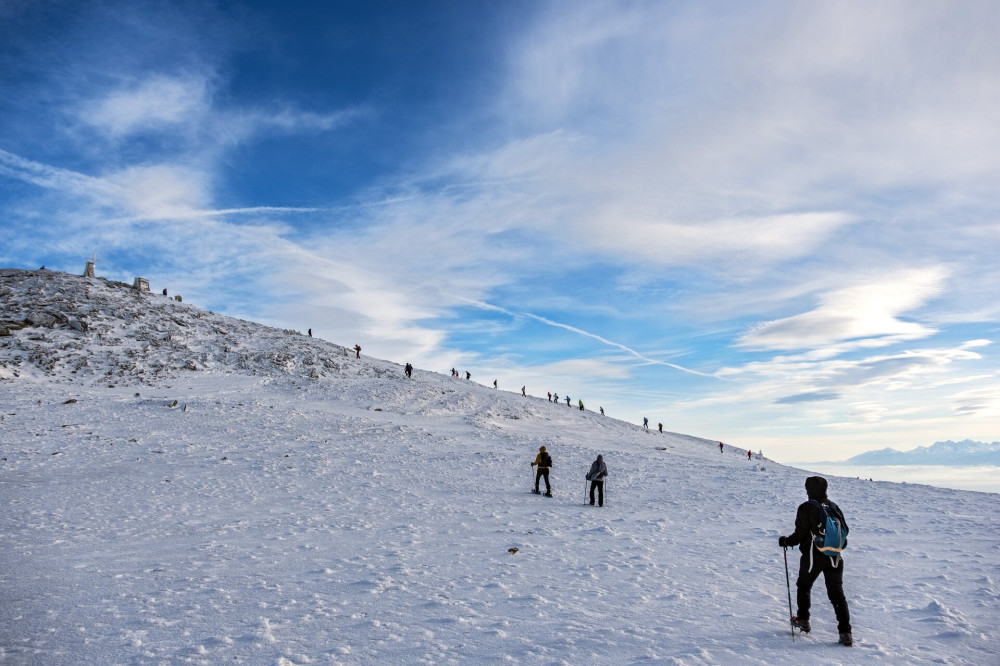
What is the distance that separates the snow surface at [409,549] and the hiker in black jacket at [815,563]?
32 cm

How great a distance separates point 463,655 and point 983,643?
770 centimetres

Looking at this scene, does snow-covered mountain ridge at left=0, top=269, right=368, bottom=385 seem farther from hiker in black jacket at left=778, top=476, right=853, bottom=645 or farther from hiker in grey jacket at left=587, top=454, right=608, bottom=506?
hiker in black jacket at left=778, top=476, right=853, bottom=645

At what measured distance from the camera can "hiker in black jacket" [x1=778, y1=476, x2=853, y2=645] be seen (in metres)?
7.82

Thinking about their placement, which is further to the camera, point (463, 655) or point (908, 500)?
point (908, 500)

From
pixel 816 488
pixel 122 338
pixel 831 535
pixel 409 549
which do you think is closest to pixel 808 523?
pixel 831 535

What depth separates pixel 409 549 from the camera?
1312 cm

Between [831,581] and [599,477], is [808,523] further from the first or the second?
[599,477]

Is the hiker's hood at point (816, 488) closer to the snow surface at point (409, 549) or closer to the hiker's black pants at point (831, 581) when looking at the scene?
the hiker's black pants at point (831, 581)

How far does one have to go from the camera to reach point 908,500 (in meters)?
23.1

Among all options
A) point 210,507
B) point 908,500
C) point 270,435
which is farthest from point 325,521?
point 908,500

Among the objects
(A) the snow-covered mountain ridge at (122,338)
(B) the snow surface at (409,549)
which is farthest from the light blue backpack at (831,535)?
(A) the snow-covered mountain ridge at (122,338)

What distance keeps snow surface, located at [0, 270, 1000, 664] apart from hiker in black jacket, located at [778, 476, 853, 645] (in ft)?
1.05

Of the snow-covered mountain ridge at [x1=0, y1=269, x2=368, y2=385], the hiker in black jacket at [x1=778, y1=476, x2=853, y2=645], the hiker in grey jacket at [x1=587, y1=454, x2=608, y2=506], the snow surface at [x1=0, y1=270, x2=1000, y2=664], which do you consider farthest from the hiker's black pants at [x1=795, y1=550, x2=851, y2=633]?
the snow-covered mountain ridge at [x1=0, y1=269, x2=368, y2=385]

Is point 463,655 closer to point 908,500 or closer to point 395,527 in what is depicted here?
point 395,527
